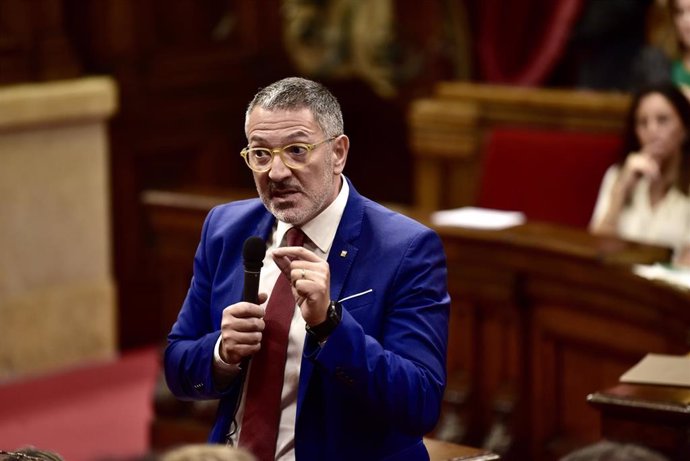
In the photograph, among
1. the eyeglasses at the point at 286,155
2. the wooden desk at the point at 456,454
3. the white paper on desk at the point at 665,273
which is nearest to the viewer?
the eyeglasses at the point at 286,155

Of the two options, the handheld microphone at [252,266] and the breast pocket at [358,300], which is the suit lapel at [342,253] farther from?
the handheld microphone at [252,266]

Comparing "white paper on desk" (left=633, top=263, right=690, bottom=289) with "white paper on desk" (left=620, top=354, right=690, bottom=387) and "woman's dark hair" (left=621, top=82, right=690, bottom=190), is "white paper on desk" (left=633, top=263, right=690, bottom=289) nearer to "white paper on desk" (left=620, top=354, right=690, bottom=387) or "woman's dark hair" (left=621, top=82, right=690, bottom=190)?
"white paper on desk" (left=620, top=354, right=690, bottom=387)

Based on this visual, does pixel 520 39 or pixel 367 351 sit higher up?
pixel 367 351

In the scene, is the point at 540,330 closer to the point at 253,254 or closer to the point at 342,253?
the point at 342,253

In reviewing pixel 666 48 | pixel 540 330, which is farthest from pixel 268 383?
pixel 666 48

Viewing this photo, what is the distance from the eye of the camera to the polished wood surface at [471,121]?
604 centimetres

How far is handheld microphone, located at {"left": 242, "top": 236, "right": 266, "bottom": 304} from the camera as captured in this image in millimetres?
2613

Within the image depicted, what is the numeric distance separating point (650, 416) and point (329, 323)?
3.39 ft

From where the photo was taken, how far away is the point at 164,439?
18.2ft

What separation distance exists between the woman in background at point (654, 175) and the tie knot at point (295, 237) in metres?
2.58

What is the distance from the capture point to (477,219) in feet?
16.8

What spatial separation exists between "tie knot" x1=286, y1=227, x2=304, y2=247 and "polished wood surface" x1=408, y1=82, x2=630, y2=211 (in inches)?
133

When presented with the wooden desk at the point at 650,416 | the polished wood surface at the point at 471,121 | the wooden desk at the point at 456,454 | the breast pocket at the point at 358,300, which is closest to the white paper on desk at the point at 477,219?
the polished wood surface at the point at 471,121

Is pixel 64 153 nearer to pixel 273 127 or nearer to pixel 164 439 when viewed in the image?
pixel 164 439
